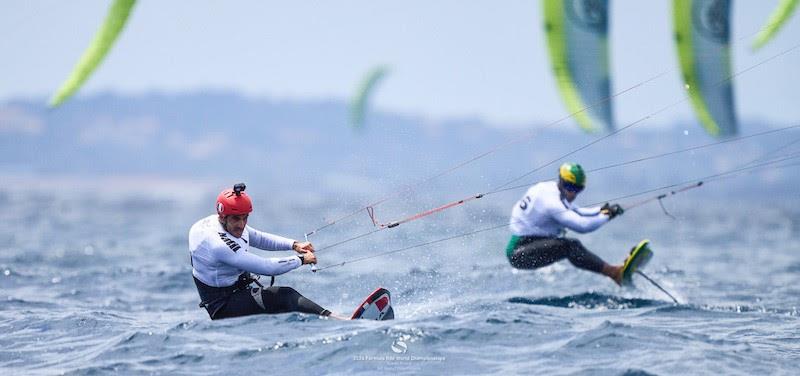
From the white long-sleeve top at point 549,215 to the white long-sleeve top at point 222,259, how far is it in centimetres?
421

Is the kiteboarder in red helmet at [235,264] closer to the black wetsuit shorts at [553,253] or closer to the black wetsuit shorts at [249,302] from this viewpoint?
the black wetsuit shorts at [249,302]

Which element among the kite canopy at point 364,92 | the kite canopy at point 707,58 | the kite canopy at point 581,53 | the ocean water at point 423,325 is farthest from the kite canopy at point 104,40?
the kite canopy at point 364,92

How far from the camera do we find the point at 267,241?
32.0 feet

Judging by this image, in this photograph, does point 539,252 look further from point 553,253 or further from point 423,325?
point 423,325

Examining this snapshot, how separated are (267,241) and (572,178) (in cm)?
418

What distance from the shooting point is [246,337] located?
901 cm

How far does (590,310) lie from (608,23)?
2023 centimetres

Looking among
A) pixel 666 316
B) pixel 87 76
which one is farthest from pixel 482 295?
pixel 87 76

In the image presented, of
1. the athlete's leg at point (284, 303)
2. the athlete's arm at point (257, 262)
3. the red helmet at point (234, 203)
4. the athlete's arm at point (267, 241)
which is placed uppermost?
the red helmet at point (234, 203)

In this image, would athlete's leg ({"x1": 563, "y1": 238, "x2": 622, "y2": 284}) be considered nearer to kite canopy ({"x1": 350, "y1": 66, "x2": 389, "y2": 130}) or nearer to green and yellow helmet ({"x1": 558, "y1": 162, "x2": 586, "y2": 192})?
green and yellow helmet ({"x1": 558, "y1": 162, "x2": 586, "y2": 192})

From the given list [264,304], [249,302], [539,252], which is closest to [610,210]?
[539,252]

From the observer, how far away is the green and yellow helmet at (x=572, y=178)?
1223 centimetres

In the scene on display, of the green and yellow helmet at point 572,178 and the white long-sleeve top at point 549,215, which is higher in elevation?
the green and yellow helmet at point 572,178

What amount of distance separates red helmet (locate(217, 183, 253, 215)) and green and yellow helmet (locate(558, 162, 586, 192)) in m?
4.65
